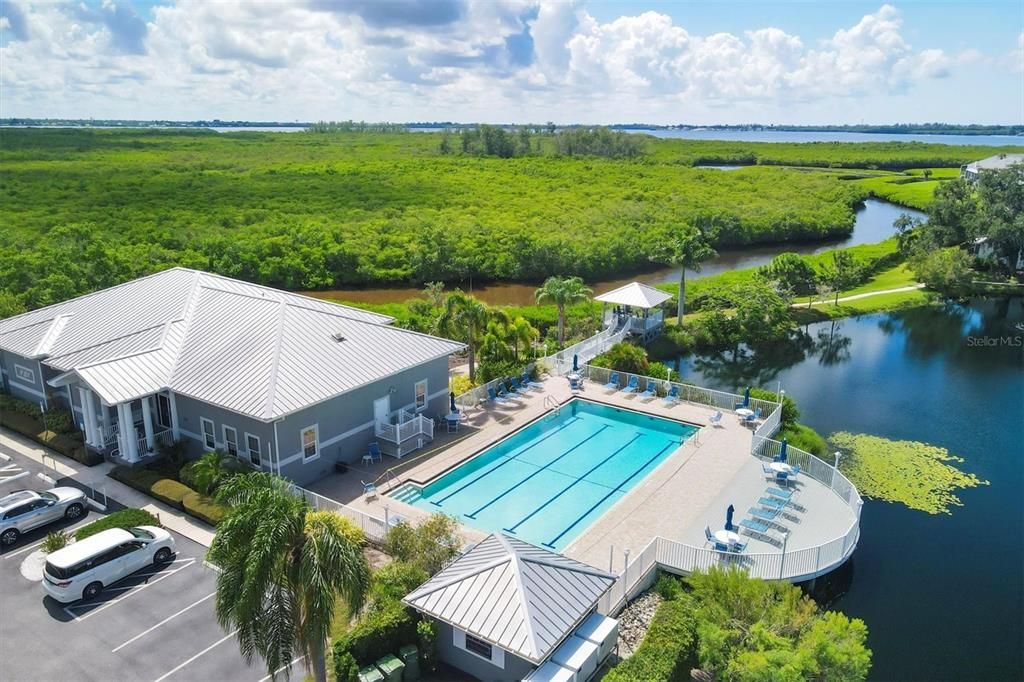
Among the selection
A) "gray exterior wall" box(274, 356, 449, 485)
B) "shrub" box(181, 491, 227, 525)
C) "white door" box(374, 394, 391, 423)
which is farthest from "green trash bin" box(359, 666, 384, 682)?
"white door" box(374, 394, 391, 423)

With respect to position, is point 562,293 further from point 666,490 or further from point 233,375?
point 233,375

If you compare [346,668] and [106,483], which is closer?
[346,668]

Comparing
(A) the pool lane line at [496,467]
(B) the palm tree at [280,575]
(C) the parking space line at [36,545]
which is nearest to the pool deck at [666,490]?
(A) the pool lane line at [496,467]

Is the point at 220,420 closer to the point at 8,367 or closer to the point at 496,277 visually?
the point at 8,367

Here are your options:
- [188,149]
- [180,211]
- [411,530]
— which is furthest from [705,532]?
[188,149]

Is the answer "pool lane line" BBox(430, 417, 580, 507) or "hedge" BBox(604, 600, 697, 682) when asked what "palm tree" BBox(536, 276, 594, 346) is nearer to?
"pool lane line" BBox(430, 417, 580, 507)

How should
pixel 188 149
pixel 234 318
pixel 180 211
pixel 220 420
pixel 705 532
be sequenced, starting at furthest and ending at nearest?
pixel 188 149
pixel 180 211
pixel 234 318
pixel 220 420
pixel 705 532

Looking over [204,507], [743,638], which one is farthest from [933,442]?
[204,507]
